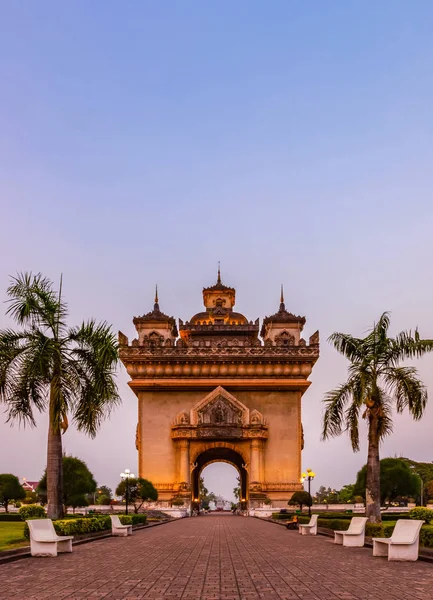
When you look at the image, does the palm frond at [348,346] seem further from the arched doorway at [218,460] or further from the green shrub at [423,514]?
the arched doorway at [218,460]

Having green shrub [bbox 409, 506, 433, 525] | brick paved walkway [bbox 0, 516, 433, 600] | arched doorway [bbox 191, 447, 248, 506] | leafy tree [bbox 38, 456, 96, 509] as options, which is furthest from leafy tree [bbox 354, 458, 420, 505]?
brick paved walkway [bbox 0, 516, 433, 600]

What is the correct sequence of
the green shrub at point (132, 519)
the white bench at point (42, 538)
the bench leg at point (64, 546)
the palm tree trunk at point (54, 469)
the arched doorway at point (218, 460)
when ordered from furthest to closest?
Answer: 1. the arched doorway at point (218, 460)
2. the green shrub at point (132, 519)
3. the palm tree trunk at point (54, 469)
4. the bench leg at point (64, 546)
5. the white bench at point (42, 538)

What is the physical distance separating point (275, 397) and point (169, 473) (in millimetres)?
9365

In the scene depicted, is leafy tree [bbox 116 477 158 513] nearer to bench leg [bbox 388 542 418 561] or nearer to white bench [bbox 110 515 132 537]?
white bench [bbox 110 515 132 537]

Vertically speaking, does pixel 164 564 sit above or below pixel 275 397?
below

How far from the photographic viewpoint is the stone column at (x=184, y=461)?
50.2 metres

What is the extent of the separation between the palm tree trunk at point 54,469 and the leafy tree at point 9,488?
31612 mm

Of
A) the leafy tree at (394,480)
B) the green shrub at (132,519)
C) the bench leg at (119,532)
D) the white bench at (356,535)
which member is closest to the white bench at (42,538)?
the white bench at (356,535)

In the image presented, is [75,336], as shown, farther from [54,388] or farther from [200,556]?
[200,556]

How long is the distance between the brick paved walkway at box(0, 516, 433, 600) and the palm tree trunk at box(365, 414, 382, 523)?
5.27 metres

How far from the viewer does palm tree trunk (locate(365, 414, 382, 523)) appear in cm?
2138

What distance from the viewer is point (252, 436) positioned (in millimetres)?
50469

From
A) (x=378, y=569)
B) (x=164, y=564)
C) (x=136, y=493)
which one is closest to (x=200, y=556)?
(x=164, y=564)

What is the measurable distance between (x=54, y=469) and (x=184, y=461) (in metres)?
32.2
